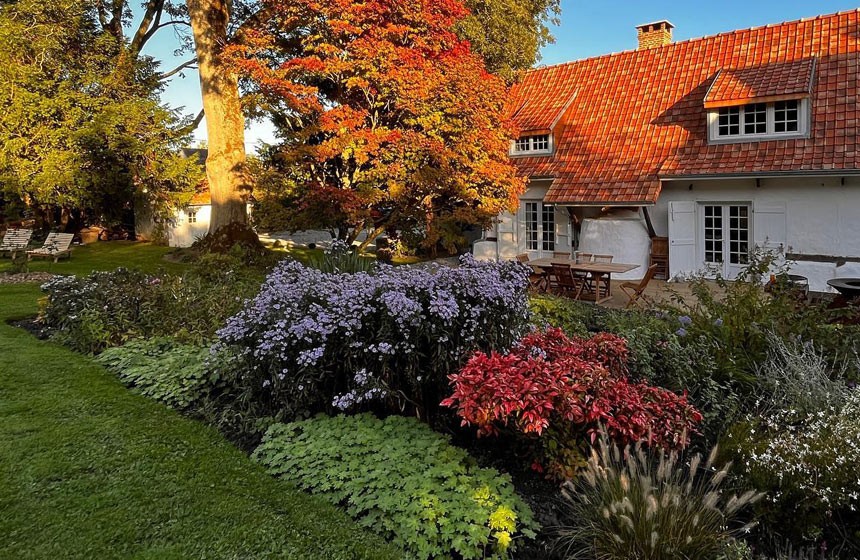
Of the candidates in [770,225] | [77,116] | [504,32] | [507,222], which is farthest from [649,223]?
[77,116]

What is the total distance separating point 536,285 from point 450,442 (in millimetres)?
8102

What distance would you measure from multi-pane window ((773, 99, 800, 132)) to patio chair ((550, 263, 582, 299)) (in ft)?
21.2

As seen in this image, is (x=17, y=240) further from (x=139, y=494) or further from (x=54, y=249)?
(x=139, y=494)

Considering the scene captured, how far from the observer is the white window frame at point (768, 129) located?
12.6 meters

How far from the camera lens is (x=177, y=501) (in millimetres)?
3414

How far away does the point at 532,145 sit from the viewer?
17.0m

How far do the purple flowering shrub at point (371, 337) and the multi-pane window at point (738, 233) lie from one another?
37.3 ft

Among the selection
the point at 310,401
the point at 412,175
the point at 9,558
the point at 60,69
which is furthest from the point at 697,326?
the point at 60,69

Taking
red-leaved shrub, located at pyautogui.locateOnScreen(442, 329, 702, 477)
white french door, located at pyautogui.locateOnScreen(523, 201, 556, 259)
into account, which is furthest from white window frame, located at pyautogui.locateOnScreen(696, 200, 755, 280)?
red-leaved shrub, located at pyautogui.locateOnScreen(442, 329, 702, 477)

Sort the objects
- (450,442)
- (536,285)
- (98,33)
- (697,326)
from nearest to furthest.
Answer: (450,442) → (697,326) → (536,285) → (98,33)

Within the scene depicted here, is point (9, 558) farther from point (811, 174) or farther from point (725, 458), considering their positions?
point (811, 174)

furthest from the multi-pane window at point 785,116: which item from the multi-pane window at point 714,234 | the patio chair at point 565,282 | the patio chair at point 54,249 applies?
the patio chair at point 54,249

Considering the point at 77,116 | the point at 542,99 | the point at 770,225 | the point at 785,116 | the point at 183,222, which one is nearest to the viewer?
the point at 785,116

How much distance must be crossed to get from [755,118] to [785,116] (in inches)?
24.3
